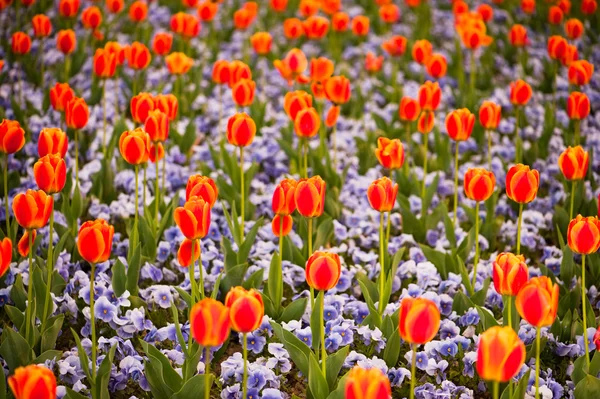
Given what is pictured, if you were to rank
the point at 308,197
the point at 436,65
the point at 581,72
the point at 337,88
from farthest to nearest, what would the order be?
the point at 436,65 < the point at 581,72 < the point at 337,88 < the point at 308,197

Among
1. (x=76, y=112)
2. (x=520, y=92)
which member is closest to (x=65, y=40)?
(x=76, y=112)

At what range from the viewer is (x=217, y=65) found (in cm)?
428

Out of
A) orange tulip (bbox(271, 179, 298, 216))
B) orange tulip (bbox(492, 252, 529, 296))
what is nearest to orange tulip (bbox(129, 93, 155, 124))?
orange tulip (bbox(271, 179, 298, 216))

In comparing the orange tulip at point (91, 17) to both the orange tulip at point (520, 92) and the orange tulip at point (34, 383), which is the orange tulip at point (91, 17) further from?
the orange tulip at point (34, 383)

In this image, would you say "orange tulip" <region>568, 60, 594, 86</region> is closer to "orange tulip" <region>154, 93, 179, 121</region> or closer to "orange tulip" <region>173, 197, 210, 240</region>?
"orange tulip" <region>154, 93, 179, 121</region>

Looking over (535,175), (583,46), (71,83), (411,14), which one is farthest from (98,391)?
(411,14)

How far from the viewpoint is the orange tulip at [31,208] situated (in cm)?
241

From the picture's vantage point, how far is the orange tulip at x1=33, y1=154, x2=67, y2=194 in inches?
102

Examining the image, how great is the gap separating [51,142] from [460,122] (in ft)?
6.37

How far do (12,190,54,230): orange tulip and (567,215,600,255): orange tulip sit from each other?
1884 millimetres

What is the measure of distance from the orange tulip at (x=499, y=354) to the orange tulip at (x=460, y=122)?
1781mm

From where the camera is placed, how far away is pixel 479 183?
2.87 meters

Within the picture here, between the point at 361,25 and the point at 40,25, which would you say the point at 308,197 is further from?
the point at 361,25

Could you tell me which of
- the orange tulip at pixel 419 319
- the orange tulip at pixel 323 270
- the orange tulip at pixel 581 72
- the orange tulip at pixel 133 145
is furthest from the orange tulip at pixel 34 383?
the orange tulip at pixel 581 72
